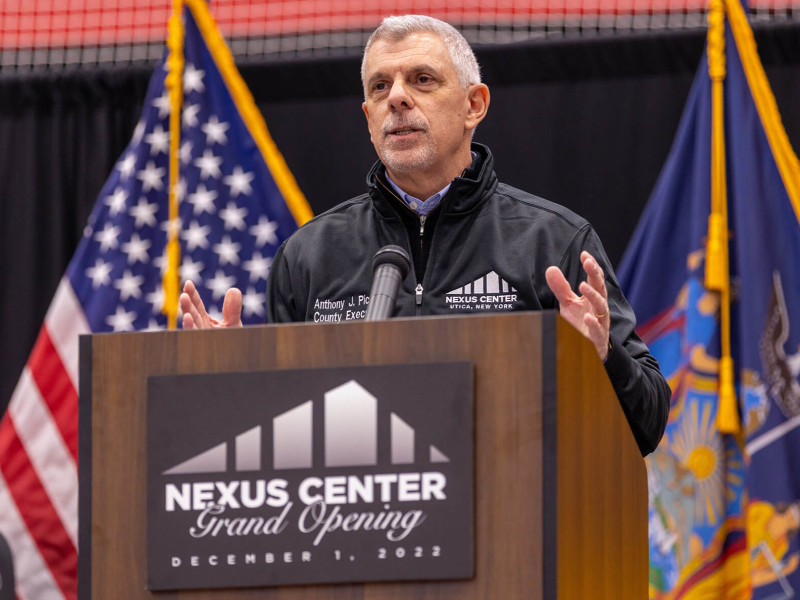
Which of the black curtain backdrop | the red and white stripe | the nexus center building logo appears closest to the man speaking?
the nexus center building logo

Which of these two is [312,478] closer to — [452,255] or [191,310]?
[191,310]

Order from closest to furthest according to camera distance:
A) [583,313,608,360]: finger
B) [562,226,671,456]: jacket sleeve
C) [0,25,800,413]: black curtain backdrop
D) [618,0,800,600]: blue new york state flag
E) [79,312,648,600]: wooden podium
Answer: [79,312,648,600]: wooden podium
[583,313,608,360]: finger
[562,226,671,456]: jacket sleeve
[618,0,800,600]: blue new york state flag
[0,25,800,413]: black curtain backdrop

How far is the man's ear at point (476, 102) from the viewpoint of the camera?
2.93 meters

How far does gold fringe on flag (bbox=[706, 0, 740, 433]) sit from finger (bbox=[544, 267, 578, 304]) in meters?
2.04

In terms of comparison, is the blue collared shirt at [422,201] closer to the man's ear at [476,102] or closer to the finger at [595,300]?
the man's ear at [476,102]

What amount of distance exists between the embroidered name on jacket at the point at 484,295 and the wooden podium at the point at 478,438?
0.72m

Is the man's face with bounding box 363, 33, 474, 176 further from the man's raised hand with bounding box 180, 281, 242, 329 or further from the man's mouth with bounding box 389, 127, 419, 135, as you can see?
the man's raised hand with bounding box 180, 281, 242, 329

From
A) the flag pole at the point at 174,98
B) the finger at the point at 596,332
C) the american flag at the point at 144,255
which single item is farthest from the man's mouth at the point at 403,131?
the flag pole at the point at 174,98

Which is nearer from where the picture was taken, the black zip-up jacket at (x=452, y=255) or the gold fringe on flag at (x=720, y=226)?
the black zip-up jacket at (x=452, y=255)

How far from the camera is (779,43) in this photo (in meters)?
4.36

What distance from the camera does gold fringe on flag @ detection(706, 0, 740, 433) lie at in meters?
3.96

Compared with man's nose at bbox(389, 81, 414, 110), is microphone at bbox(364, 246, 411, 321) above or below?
below

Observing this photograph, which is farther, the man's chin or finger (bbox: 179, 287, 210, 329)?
the man's chin

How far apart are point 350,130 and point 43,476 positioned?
1537mm
